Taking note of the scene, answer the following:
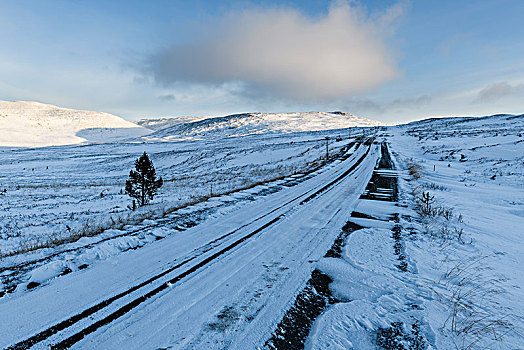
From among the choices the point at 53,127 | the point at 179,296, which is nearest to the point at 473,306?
the point at 179,296

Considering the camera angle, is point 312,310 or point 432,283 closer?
point 312,310

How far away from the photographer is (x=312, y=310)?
297cm

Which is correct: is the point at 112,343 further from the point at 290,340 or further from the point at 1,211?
the point at 1,211

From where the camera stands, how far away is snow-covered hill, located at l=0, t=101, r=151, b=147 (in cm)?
10894

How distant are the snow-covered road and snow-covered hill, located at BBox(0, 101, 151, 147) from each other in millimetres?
130724

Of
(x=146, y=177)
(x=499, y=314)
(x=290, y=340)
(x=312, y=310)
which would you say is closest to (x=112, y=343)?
(x=290, y=340)

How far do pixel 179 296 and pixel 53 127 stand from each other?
182908mm

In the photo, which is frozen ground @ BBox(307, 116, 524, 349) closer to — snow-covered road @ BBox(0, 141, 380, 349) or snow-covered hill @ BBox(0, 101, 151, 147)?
snow-covered road @ BBox(0, 141, 380, 349)

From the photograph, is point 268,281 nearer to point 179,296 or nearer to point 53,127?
point 179,296

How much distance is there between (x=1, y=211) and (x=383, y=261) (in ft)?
68.6

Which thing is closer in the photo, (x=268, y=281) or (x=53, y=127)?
(x=268, y=281)

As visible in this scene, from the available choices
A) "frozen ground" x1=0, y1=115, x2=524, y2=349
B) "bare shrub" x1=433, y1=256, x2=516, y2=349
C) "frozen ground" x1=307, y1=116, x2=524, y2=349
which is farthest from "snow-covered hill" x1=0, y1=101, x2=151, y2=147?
"bare shrub" x1=433, y1=256, x2=516, y2=349

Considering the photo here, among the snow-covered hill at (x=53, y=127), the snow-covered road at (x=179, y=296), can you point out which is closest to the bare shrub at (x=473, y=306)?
the snow-covered road at (x=179, y=296)

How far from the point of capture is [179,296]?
3.14 metres
